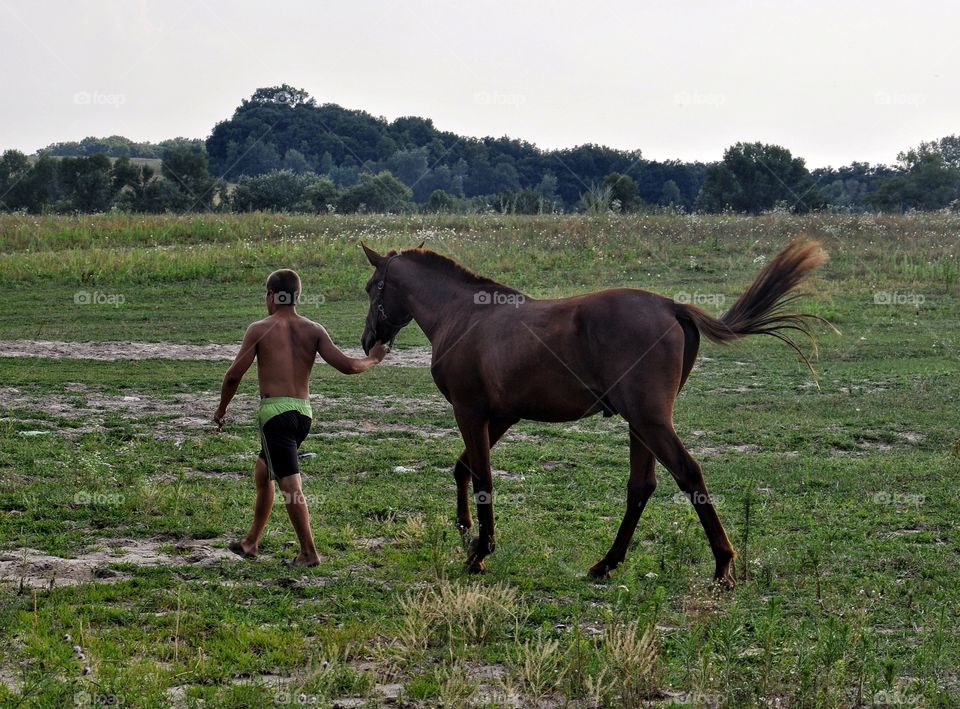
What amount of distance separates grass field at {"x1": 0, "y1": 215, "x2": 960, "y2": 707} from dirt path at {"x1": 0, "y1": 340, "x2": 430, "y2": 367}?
55cm

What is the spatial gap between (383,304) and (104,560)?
2.90 meters

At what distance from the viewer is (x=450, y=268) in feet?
26.1

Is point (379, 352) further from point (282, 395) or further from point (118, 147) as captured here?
point (118, 147)

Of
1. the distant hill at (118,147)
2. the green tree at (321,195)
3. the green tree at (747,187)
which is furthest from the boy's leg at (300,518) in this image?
the distant hill at (118,147)

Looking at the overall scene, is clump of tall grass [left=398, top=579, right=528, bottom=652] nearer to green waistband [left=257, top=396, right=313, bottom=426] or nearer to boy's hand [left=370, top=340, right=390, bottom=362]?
green waistband [left=257, top=396, right=313, bottom=426]

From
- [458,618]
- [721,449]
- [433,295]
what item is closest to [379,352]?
[433,295]

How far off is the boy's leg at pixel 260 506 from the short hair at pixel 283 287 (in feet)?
3.60

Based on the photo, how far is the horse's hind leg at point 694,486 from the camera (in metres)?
6.22

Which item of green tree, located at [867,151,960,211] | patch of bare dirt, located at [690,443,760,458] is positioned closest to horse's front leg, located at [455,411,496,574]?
patch of bare dirt, located at [690,443,760,458]

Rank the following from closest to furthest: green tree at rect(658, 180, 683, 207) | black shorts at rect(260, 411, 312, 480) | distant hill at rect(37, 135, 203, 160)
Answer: black shorts at rect(260, 411, 312, 480), green tree at rect(658, 180, 683, 207), distant hill at rect(37, 135, 203, 160)

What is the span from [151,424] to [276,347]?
16.4ft

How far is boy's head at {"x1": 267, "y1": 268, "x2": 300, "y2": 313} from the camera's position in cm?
685

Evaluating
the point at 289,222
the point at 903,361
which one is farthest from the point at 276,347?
the point at 289,222

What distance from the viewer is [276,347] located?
6.74 m
